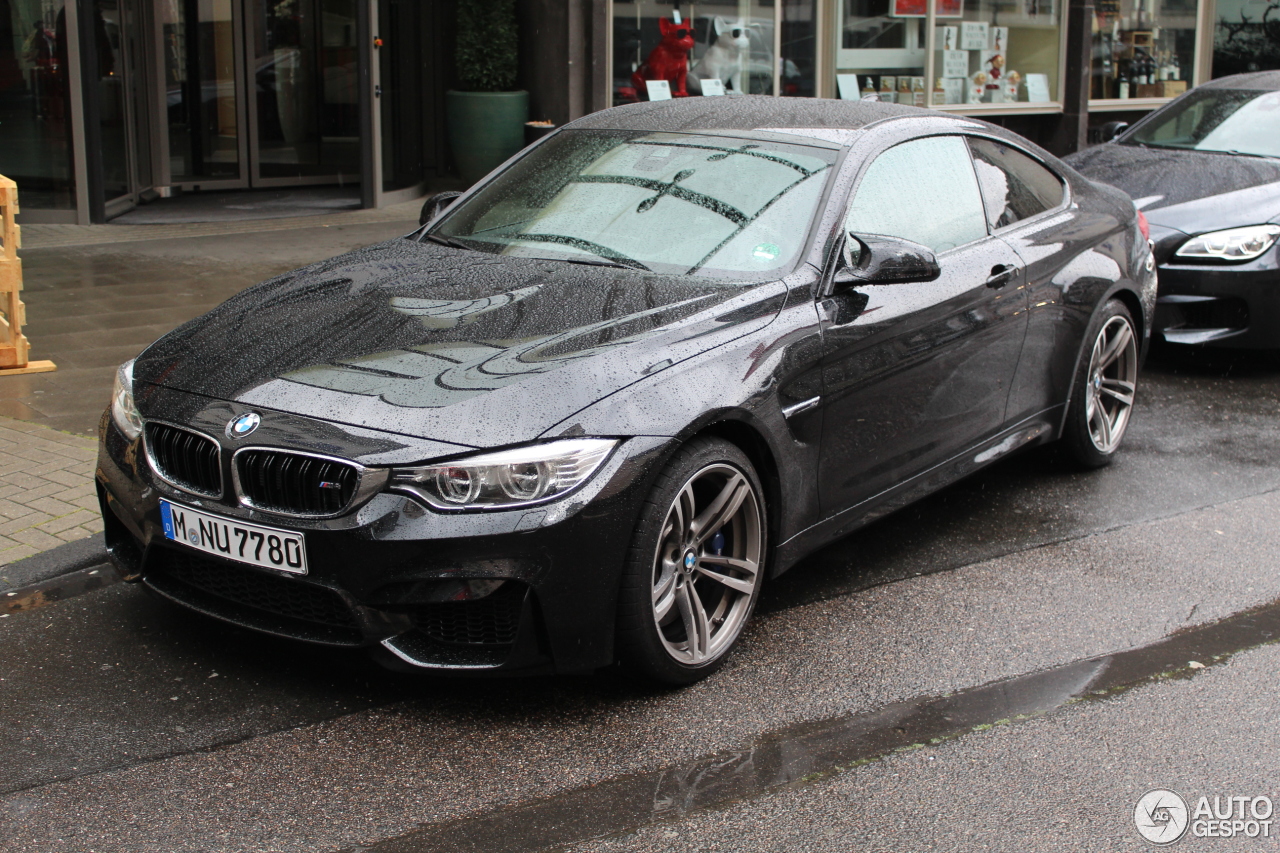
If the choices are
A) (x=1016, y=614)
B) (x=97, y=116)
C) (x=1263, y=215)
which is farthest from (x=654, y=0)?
(x=1016, y=614)

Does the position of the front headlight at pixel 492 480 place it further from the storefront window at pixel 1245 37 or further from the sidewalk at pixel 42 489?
the storefront window at pixel 1245 37

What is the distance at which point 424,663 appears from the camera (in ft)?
11.5

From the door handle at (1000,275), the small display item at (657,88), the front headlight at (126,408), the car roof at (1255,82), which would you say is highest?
the small display item at (657,88)

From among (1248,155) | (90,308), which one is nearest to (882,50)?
(1248,155)

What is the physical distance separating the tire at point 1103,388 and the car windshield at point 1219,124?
3.43m

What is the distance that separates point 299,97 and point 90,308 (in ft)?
20.8

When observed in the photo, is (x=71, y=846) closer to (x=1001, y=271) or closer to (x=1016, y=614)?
(x=1016, y=614)

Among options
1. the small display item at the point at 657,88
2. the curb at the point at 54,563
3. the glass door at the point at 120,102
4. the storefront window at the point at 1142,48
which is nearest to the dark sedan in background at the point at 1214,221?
the small display item at the point at 657,88

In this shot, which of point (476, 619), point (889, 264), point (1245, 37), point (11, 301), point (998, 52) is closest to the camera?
point (476, 619)

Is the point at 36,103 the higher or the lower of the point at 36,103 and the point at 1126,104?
the lower

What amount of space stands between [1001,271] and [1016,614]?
4.31 ft

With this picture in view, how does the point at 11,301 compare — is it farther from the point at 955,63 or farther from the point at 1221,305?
the point at 955,63

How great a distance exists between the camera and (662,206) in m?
4.65

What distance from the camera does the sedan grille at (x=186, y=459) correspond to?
362cm
